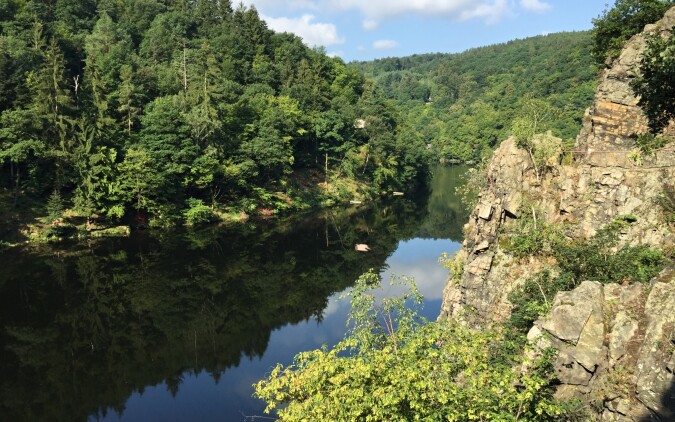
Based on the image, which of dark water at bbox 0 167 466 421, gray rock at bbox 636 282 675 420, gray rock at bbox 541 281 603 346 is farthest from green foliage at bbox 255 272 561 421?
dark water at bbox 0 167 466 421

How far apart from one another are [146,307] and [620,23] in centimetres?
3964

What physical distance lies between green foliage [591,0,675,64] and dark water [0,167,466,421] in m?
22.6

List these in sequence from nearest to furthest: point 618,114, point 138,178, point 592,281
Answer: point 592,281 → point 618,114 → point 138,178

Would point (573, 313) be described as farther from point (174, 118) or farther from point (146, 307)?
point (174, 118)

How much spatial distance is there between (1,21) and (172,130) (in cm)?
3943

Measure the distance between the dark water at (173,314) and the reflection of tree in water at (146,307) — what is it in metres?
0.10

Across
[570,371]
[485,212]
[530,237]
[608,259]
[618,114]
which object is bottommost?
[570,371]

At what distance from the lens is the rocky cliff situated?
557 inches

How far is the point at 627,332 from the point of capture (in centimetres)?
1526

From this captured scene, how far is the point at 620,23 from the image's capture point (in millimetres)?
29453

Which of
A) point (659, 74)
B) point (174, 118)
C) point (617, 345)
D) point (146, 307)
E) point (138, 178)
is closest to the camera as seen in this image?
point (659, 74)

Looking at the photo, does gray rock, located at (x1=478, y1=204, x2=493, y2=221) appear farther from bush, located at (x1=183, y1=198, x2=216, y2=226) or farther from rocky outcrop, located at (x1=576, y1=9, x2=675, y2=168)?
bush, located at (x1=183, y1=198, x2=216, y2=226)

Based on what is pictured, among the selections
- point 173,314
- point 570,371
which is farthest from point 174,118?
point 570,371

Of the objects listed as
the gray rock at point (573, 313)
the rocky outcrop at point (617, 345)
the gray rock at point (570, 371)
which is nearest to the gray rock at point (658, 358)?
the rocky outcrop at point (617, 345)
